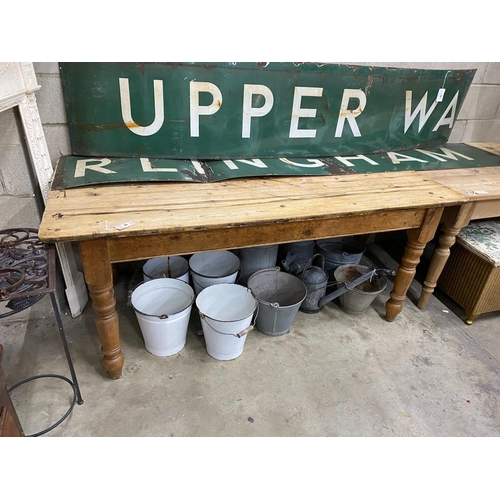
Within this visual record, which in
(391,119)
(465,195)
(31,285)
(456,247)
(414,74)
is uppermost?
(414,74)

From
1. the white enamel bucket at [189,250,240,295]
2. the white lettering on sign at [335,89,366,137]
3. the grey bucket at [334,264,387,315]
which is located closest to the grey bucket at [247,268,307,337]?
the white enamel bucket at [189,250,240,295]

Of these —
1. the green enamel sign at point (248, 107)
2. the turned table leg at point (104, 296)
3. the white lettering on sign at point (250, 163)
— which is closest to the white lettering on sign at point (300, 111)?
the green enamel sign at point (248, 107)

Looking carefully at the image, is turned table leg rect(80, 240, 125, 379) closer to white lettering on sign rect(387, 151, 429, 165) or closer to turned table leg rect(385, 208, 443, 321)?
turned table leg rect(385, 208, 443, 321)

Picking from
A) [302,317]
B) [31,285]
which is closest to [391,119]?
[302,317]

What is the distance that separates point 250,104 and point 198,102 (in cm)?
28

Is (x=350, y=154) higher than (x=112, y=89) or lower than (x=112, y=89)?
lower

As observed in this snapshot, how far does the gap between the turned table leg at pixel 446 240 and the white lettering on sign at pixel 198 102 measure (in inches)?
54.1

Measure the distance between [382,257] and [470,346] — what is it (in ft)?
3.10

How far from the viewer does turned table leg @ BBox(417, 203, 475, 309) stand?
1.93 metres

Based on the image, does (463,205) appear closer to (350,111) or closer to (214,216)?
(350,111)

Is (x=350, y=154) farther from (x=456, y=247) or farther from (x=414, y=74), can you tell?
(x=456, y=247)

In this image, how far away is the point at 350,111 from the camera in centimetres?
212

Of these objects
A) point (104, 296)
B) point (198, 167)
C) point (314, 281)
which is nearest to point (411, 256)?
point (314, 281)

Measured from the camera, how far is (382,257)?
9.30 ft
